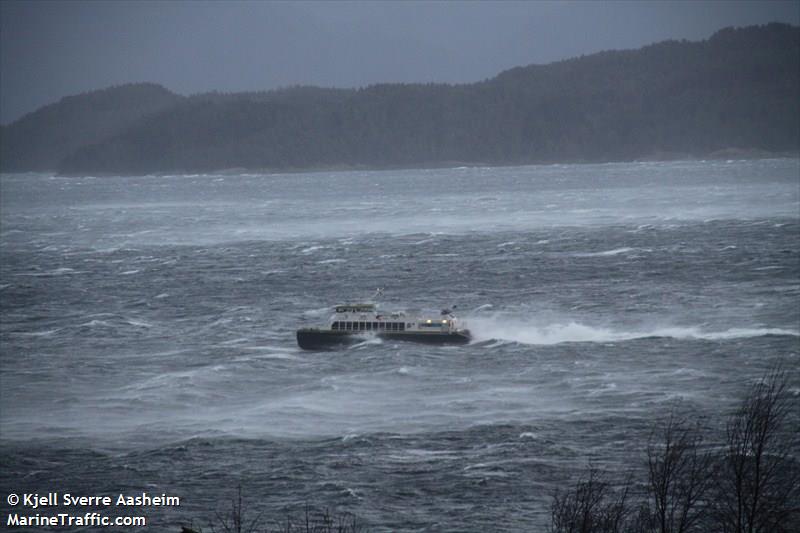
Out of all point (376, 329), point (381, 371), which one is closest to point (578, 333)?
point (376, 329)

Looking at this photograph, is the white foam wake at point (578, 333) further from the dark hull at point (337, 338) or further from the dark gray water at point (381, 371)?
the dark hull at point (337, 338)

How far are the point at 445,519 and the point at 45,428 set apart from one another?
2114 centimetres

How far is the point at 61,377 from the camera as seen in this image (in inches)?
2362

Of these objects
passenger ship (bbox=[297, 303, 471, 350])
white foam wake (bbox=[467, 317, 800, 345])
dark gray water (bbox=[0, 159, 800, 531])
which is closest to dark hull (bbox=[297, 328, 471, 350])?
passenger ship (bbox=[297, 303, 471, 350])

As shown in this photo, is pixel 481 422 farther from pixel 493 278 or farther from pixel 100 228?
pixel 100 228

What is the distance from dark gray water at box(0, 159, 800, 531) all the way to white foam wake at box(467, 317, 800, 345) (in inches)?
9.3

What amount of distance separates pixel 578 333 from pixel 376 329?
40.2 ft

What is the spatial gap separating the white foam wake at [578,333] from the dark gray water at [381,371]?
0.77ft

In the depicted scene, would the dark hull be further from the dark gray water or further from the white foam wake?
the white foam wake

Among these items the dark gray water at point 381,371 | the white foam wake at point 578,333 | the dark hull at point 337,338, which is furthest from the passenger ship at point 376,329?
the white foam wake at point 578,333

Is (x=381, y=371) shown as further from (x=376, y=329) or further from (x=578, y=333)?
(x=578, y=333)

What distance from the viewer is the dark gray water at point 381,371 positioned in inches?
1623

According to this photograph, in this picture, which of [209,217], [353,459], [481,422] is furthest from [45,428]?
[209,217]

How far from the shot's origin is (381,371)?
59406 mm
